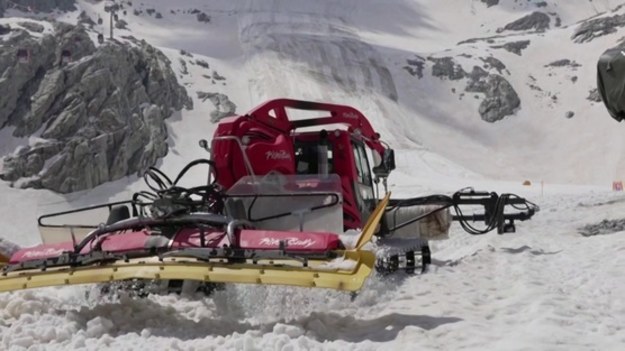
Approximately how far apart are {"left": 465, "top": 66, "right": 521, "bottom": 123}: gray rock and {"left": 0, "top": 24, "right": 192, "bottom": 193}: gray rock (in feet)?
102

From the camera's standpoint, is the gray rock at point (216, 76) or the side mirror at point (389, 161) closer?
the side mirror at point (389, 161)

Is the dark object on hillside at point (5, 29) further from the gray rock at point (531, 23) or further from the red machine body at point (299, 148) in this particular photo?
the gray rock at point (531, 23)

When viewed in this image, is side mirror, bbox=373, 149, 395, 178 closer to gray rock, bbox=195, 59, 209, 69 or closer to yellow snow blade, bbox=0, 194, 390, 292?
yellow snow blade, bbox=0, 194, 390, 292

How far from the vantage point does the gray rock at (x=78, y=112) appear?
1554 inches

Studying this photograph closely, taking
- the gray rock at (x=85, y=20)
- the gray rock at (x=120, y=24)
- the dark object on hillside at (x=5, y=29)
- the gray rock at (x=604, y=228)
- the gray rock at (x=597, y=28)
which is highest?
the gray rock at (x=85, y=20)

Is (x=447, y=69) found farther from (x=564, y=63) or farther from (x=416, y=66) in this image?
(x=564, y=63)

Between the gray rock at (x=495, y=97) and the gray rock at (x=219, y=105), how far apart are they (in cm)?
2536

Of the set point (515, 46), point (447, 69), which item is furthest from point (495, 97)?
point (515, 46)

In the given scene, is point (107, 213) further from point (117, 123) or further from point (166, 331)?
point (117, 123)

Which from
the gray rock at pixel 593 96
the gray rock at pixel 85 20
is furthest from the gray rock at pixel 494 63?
the gray rock at pixel 85 20

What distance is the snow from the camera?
5.86 meters

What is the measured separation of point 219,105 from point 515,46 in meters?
37.8

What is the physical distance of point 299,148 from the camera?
10.8m

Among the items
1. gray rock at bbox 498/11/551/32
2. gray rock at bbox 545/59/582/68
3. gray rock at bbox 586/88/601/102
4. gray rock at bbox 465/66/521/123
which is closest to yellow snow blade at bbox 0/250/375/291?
gray rock at bbox 465/66/521/123
